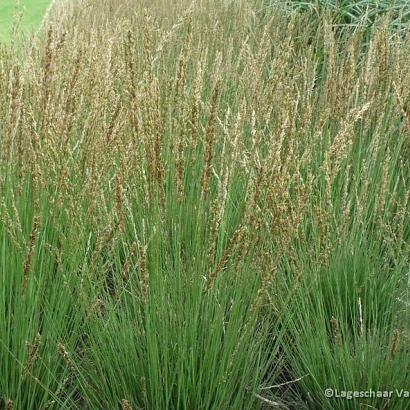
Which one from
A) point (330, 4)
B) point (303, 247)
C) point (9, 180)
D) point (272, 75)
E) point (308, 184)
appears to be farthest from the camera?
point (330, 4)

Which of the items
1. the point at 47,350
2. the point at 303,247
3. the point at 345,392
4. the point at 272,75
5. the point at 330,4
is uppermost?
the point at 330,4

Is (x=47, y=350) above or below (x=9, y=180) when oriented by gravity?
below

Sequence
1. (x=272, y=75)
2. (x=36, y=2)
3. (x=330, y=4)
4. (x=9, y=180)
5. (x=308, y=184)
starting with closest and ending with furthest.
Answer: (x=308, y=184)
(x=9, y=180)
(x=272, y=75)
(x=330, y=4)
(x=36, y=2)

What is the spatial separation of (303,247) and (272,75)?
88cm

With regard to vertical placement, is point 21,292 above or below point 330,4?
below

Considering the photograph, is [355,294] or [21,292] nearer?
[21,292]

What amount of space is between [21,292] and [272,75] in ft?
4.70

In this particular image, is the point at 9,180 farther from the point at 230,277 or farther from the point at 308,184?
the point at 308,184

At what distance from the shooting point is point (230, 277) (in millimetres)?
1704

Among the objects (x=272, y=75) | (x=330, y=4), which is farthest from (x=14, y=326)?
(x=330, y=4)

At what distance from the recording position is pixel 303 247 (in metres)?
2.07

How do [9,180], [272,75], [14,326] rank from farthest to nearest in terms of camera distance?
1. [272,75]
2. [9,180]
3. [14,326]

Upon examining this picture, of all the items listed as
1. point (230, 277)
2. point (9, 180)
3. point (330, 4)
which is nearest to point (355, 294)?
point (230, 277)

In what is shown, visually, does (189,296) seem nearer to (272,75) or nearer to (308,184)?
(308,184)
